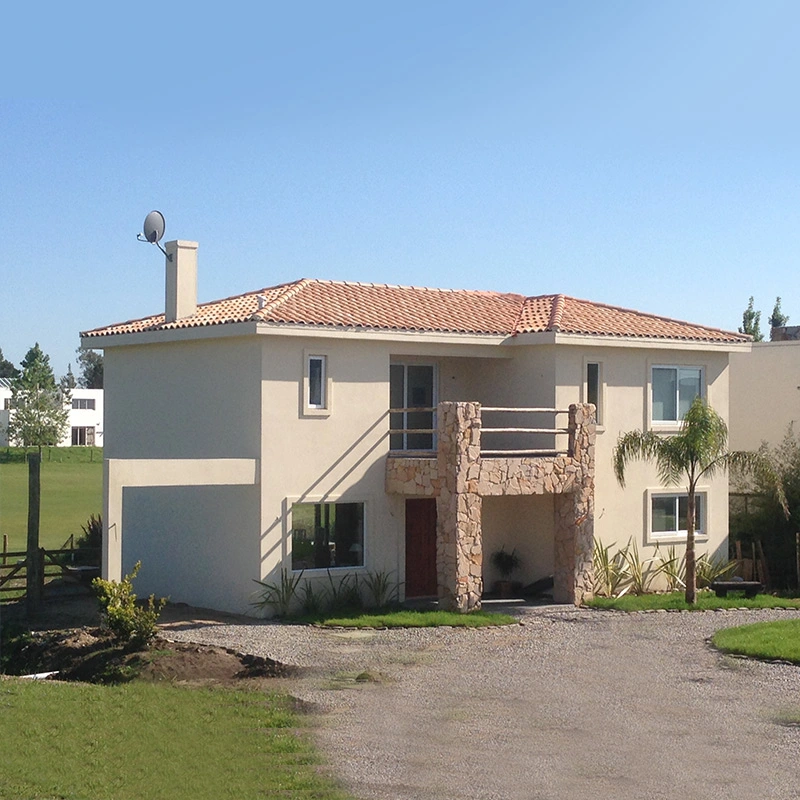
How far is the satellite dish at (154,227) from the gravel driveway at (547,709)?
8.63m

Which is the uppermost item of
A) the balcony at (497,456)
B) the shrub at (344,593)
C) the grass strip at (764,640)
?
the balcony at (497,456)

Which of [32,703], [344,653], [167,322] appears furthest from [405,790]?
[167,322]

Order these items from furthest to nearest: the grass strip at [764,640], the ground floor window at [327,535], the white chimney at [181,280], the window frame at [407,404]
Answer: the window frame at [407,404] → the white chimney at [181,280] → the ground floor window at [327,535] → the grass strip at [764,640]

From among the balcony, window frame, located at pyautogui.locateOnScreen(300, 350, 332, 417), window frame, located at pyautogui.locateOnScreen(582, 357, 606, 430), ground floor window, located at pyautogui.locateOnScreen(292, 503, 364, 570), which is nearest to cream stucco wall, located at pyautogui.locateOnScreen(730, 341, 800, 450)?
window frame, located at pyautogui.locateOnScreen(582, 357, 606, 430)

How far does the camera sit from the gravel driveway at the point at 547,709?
13633mm

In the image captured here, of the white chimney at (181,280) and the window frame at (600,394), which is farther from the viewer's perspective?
the window frame at (600,394)

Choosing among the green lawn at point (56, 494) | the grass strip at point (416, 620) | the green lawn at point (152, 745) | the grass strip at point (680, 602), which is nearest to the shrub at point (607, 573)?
the grass strip at point (680, 602)

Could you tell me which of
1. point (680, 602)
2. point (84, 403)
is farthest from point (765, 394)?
point (84, 403)

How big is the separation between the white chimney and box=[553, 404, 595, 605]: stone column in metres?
8.67

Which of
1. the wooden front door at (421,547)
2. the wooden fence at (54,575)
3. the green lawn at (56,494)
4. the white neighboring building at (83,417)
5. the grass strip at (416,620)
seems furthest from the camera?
the white neighboring building at (83,417)

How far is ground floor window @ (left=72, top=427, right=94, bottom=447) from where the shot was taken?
91312mm

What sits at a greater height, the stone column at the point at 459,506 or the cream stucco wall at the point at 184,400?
the cream stucco wall at the point at 184,400

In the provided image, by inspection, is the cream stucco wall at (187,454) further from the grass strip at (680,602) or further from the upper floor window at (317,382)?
the grass strip at (680,602)

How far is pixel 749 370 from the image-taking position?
115ft
